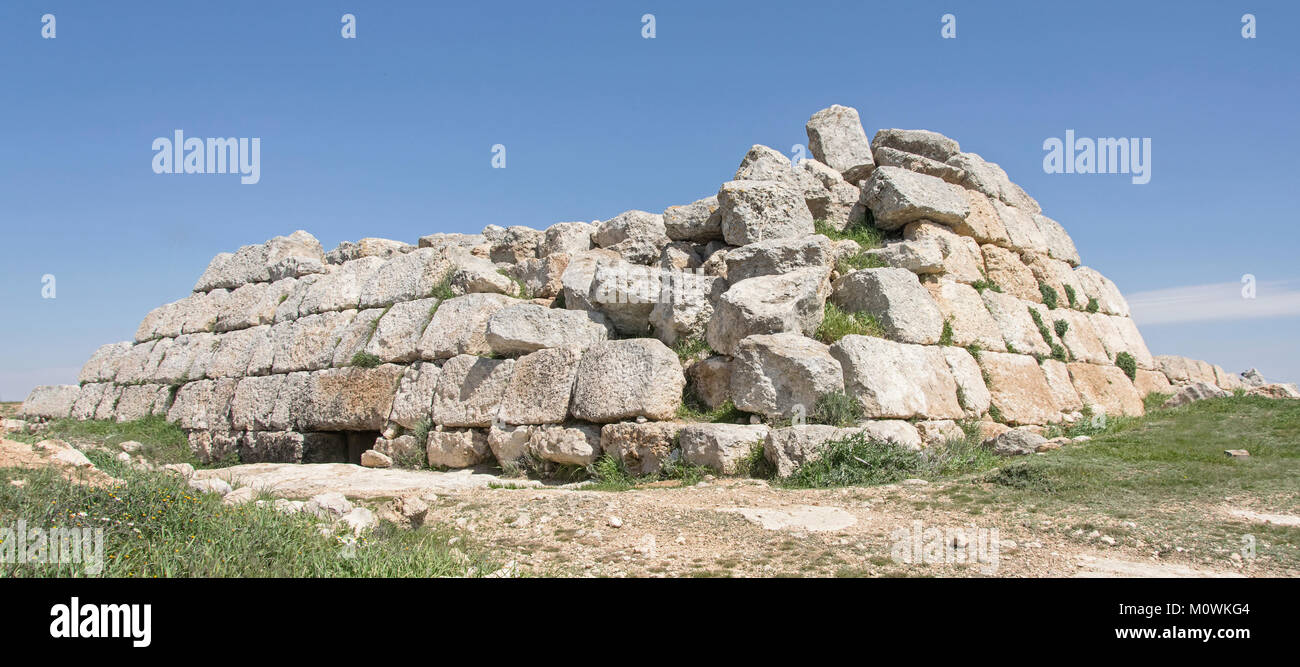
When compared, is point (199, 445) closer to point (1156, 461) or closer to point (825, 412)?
point (825, 412)

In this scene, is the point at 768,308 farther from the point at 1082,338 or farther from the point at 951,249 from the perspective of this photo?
the point at 1082,338

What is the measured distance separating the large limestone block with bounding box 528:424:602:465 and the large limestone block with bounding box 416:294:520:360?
5.70 feet

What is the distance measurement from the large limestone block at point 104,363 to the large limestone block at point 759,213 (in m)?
11.9

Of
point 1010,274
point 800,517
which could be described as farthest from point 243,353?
point 1010,274

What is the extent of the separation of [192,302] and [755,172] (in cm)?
1074

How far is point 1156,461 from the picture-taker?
301 inches

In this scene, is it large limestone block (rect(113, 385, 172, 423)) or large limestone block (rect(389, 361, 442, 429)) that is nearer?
large limestone block (rect(389, 361, 442, 429))

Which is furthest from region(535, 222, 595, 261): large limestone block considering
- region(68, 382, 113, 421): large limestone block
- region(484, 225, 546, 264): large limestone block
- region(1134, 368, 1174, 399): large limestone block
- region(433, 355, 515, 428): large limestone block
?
region(68, 382, 113, 421): large limestone block

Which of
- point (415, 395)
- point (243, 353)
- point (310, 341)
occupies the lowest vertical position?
point (415, 395)

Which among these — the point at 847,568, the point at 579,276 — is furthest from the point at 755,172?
the point at 847,568

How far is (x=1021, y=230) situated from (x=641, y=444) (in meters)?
7.63

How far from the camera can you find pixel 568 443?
907cm

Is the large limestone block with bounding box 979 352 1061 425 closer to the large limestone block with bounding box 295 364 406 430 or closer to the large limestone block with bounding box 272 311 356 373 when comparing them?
the large limestone block with bounding box 295 364 406 430

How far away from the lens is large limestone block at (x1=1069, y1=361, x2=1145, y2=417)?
1153 centimetres
